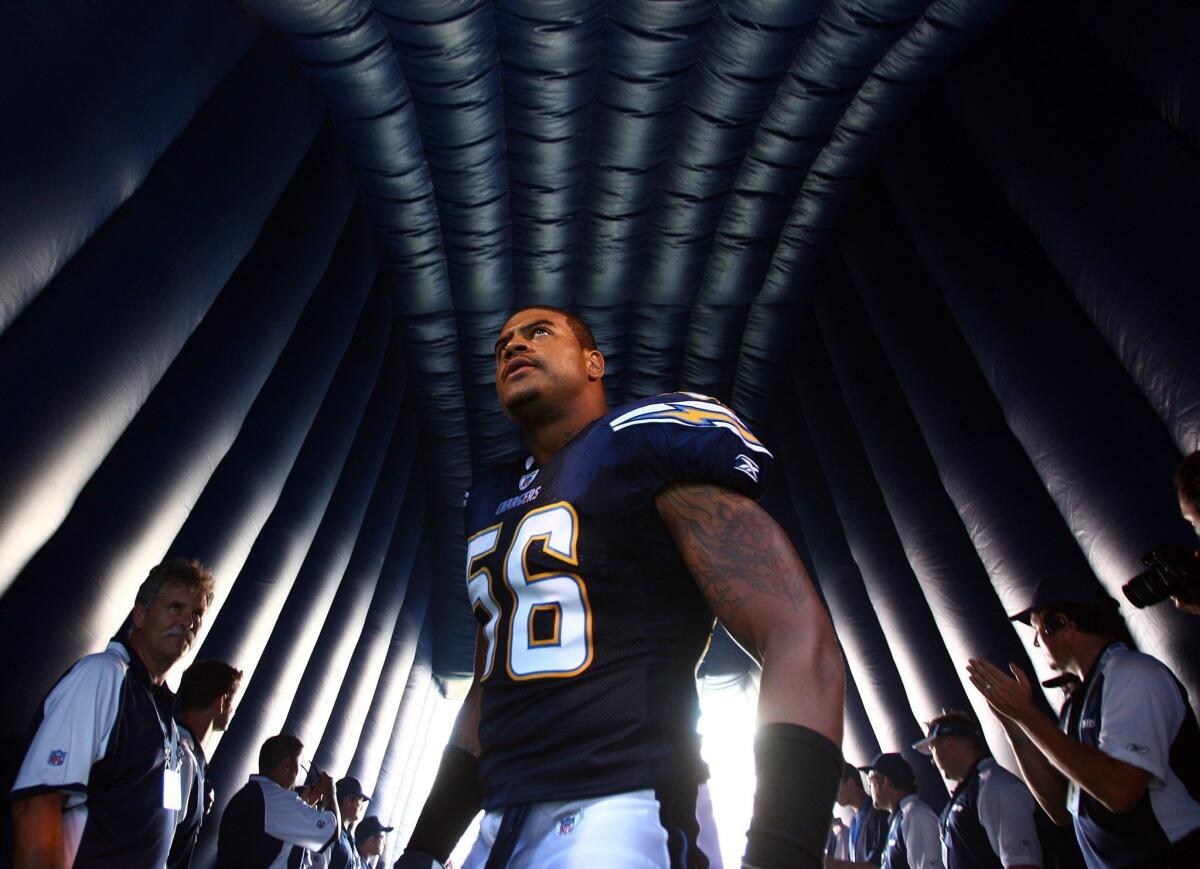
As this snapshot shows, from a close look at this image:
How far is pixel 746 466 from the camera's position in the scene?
99 centimetres

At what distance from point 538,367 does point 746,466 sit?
0.47 m

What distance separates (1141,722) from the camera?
1861mm

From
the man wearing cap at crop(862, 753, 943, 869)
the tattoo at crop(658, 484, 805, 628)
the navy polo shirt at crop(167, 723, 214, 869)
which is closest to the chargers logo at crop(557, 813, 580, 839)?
the tattoo at crop(658, 484, 805, 628)

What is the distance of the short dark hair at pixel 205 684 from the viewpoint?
2.72m

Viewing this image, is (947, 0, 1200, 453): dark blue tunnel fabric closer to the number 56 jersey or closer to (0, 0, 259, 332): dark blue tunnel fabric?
the number 56 jersey

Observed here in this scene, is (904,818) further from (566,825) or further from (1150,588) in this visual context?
(566,825)

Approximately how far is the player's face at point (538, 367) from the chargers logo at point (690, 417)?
25 cm

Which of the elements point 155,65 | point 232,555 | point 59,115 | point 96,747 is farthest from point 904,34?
point 96,747

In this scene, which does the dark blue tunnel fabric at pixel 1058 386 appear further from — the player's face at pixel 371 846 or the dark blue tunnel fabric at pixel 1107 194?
the player's face at pixel 371 846

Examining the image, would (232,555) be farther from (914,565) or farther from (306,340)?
(914,565)

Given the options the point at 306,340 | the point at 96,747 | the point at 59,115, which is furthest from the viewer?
the point at 306,340

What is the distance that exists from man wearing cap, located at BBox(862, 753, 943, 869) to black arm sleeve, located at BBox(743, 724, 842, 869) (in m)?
3.55

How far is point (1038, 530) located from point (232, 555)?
3.34 metres

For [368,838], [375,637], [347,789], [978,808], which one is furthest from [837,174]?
[368,838]
